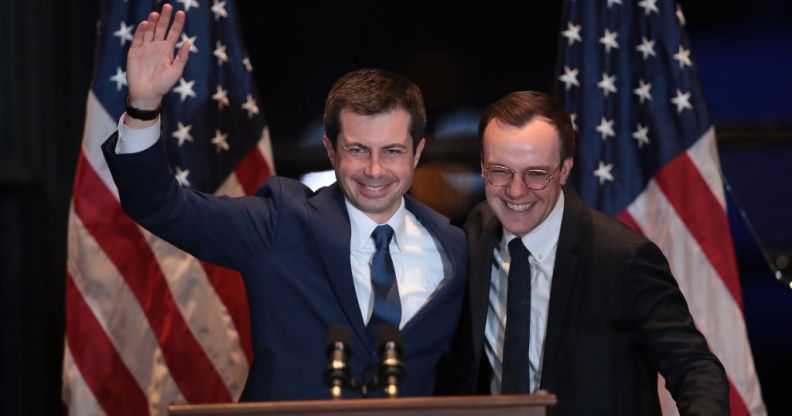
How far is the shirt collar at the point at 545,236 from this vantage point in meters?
2.96

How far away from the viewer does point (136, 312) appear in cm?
386

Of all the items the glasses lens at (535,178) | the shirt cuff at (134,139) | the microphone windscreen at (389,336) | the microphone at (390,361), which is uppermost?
the shirt cuff at (134,139)

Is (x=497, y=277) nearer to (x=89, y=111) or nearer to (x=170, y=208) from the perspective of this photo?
(x=170, y=208)

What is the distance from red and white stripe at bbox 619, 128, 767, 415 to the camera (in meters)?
3.86

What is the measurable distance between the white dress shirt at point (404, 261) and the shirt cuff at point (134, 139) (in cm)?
57

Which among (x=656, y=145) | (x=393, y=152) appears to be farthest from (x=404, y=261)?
(x=656, y=145)

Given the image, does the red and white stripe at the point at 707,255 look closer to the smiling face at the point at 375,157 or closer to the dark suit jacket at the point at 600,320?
the dark suit jacket at the point at 600,320

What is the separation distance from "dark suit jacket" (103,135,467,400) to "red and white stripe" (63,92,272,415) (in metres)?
1.05

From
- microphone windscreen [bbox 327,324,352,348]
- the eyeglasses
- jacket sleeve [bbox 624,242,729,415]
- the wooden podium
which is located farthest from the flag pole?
microphone windscreen [bbox 327,324,352,348]

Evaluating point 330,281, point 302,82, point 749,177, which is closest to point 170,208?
point 330,281

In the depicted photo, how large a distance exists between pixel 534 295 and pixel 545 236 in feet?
0.51

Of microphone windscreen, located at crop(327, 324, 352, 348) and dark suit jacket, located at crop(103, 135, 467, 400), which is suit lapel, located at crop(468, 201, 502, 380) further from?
microphone windscreen, located at crop(327, 324, 352, 348)

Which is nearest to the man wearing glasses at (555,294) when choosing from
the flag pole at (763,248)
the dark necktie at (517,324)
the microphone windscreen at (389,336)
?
the dark necktie at (517,324)

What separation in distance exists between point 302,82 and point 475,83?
698 mm
